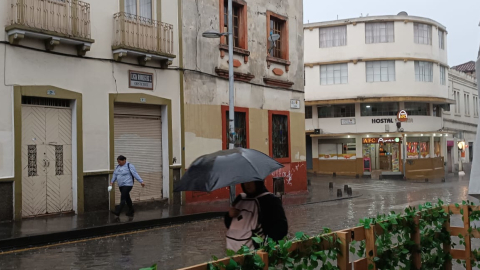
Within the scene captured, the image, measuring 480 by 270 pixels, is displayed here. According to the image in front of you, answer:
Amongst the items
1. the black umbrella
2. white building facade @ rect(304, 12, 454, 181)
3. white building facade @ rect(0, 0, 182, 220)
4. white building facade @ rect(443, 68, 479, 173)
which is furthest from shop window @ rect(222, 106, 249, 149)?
white building facade @ rect(443, 68, 479, 173)

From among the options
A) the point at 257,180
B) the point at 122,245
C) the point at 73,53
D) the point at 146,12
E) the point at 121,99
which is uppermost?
the point at 146,12

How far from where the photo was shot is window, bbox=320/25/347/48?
3812cm

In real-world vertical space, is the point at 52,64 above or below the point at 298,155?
above

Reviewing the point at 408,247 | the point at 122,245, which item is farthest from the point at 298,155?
the point at 408,247

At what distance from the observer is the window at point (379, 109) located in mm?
37844

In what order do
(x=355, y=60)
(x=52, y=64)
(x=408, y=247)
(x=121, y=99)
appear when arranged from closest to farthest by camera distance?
1. (x=408, y=247)
2. (x=52, y=64)
3. (x=121, y=99)
4. (x=355, y=60)

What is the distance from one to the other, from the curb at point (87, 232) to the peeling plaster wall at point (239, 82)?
3.77 metres

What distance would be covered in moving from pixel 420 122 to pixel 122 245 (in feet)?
106

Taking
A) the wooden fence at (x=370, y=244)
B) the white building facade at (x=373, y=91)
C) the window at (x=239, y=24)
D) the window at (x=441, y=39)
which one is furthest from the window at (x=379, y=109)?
the wooden fence at (x=370, y=244)

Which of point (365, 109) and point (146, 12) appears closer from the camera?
point (146, 12)

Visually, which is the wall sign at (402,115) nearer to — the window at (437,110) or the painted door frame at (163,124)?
the window at (437,110)

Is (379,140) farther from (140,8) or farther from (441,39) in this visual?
(140,8)

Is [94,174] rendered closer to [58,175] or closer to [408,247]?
[58,175]

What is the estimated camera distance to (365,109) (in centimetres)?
3816
